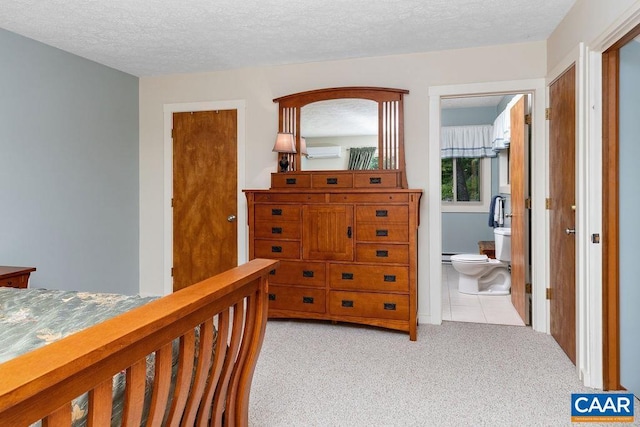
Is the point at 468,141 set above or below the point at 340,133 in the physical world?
above

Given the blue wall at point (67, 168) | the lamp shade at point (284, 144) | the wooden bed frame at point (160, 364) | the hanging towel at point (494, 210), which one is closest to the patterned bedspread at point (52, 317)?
the wooden bed frame at point (160, 364)

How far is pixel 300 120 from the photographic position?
3869mm

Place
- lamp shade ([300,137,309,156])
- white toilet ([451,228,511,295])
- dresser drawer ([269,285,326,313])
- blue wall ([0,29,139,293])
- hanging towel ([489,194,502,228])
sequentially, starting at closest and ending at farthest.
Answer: blue wall ([0,29,139,293])
dresser drawer ([269,285,326,313])
lamp shade ([300,137,309,156])
white toilet ([451,228,511,295])
hanging towel ([489,194,502,228])

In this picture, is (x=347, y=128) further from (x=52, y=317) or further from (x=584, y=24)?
(x=52, y=317)

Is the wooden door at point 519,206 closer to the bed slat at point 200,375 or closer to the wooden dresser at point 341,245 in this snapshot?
the wooden dresser at point 341,245

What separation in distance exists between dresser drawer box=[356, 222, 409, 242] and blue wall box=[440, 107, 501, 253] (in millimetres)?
3425

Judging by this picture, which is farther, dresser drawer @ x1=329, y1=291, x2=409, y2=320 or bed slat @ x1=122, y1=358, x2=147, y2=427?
dresser drawer @ x1=329, y1=291, x2=409, y2=320

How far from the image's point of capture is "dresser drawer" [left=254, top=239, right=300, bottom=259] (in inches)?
138

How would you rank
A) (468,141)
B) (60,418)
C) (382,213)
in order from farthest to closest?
(468,141) → (382,213) → (60,418)

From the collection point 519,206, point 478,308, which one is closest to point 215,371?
point 519,206

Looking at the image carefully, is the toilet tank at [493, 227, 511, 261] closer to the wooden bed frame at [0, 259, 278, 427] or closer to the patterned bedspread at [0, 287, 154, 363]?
the wooden bed frame at [0, 259, 278, 427]

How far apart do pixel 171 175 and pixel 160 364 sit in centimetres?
349

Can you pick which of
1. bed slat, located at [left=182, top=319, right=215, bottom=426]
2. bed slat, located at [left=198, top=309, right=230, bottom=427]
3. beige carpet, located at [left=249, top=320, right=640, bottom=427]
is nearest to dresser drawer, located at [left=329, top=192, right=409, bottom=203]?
beige carpet, located at [left=249, top=320, right=640, bottom=427]

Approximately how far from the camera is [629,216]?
2.30m
